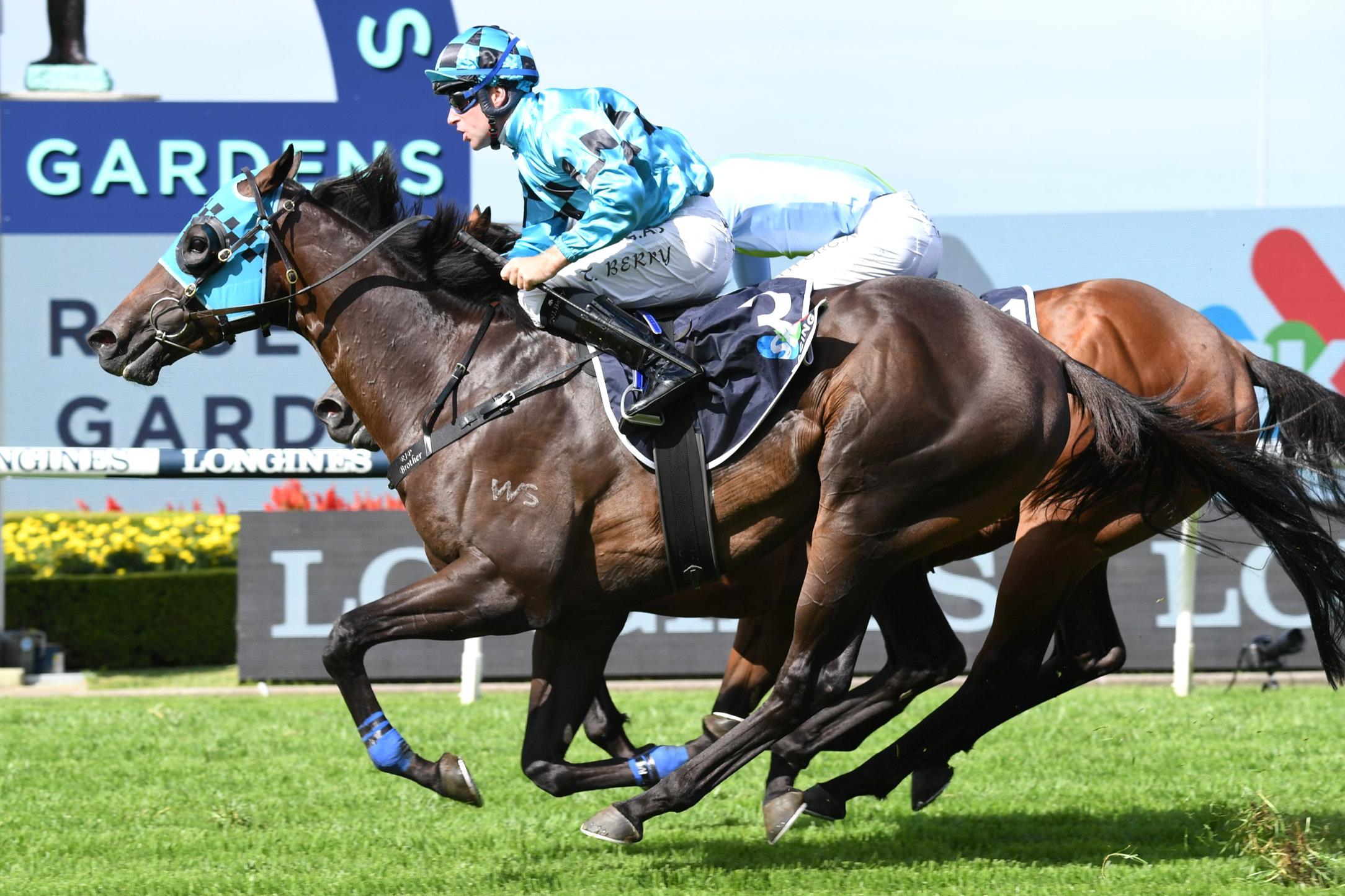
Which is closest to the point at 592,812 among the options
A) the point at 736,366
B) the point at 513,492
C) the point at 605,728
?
the point at 605,728

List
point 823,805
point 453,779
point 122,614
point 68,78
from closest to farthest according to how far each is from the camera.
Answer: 1. point 453,779
2. point 823,805
3. point 122,614
4. point 68,78

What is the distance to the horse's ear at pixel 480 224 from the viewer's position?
446cm

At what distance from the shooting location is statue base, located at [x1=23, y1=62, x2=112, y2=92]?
12703mm

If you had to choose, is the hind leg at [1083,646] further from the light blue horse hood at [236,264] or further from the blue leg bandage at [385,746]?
the light blue horse hood at [236,264]

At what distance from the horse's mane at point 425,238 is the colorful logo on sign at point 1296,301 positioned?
941 centimetres

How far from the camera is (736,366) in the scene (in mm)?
3820

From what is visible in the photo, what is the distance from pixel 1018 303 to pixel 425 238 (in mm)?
1892

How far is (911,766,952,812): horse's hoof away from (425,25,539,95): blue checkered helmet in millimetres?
2333

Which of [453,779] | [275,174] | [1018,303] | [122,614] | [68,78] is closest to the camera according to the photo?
[453,779]

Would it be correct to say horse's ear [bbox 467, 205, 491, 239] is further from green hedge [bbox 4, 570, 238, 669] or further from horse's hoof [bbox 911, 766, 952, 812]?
green hedge [bbox 4, 570, 238, 669]

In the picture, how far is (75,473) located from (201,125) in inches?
249

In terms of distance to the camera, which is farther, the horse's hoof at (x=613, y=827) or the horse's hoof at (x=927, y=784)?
the horse's hoof at (x=927, y=784)

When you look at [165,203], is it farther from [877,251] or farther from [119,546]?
[877,251]

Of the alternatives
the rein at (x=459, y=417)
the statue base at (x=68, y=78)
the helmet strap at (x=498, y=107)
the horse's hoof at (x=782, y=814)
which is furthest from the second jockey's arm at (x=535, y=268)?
the statue base at (x=68, y=78)
